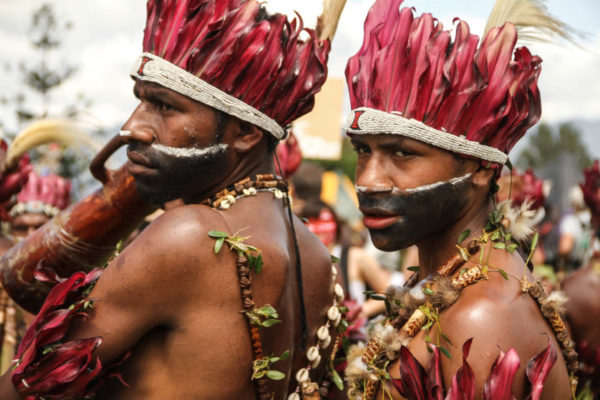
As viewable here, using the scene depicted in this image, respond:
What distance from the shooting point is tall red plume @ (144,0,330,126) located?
276 cm

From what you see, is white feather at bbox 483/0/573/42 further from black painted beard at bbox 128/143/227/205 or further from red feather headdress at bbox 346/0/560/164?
black painted beard at bbox 128/143/227/205

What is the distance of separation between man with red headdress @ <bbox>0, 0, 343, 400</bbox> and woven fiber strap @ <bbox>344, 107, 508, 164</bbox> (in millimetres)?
497

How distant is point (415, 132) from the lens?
249cm

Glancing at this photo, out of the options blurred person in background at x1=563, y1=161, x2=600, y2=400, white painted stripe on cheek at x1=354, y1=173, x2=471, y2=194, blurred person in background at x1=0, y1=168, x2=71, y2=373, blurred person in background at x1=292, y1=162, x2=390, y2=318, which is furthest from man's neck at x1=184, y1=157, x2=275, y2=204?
blurred person in background at x1=292, y1=162, x2=390, y2=318

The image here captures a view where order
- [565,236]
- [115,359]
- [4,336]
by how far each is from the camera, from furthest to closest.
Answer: [565,236] < [4,336] < [115,359]

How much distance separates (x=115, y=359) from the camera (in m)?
2.47

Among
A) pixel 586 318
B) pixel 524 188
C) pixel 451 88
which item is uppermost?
pixel 451 88

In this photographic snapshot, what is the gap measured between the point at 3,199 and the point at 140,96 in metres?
2.61

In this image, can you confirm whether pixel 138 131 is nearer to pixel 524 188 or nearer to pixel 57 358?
pixel 57 358

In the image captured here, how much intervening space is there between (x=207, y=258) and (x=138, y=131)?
0.63 meters

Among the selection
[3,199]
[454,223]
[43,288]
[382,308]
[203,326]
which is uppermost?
[454,223]

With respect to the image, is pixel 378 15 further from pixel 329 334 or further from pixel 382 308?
pixel 382 308

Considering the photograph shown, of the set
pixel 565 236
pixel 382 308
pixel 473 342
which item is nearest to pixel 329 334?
pixel 473 342

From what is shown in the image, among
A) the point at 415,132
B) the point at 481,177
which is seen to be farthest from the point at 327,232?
the point at 415,132
